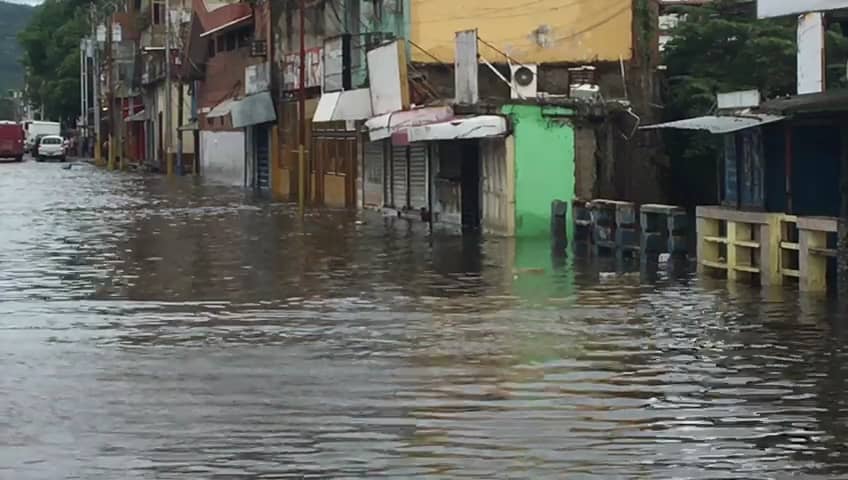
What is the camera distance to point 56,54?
131875 millimetres

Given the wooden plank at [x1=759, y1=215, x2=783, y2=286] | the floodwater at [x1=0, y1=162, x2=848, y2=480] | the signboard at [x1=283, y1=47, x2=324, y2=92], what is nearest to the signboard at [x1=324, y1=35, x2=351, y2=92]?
the signboard at [x1=283, y1=47, x2=324, y2=92]

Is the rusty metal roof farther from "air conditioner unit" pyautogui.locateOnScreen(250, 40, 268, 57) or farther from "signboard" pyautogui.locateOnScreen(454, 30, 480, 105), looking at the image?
"air conditioner unit" pyautogui.locateOnScreen(250, 40, 268, 57)

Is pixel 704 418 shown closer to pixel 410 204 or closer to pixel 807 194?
pixel 807 194

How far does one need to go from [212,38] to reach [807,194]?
1929 inches

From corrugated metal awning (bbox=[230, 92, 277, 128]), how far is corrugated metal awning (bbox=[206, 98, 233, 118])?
8.57 feet

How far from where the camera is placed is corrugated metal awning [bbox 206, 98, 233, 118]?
61150 mm

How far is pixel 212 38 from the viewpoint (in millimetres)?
69062

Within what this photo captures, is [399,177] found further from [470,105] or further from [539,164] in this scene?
[539,164]

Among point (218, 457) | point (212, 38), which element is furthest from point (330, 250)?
→ point (212, 38)

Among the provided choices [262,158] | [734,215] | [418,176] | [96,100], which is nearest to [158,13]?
[96,100]

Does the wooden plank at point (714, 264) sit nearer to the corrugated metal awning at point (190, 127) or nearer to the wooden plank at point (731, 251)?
the wooden plank at point (731, 251)

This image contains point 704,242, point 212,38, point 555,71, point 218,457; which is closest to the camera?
point 218,457

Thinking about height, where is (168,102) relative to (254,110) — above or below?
above

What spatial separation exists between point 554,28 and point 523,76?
167 inches
